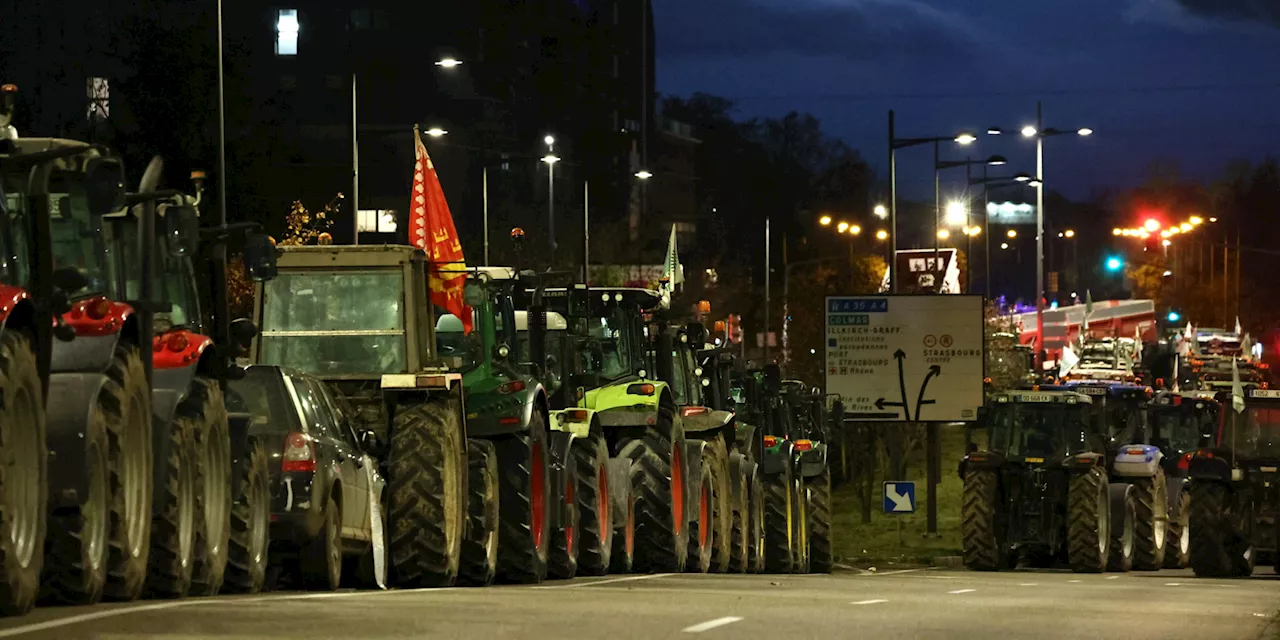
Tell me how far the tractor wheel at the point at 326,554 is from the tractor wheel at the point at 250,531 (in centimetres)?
98

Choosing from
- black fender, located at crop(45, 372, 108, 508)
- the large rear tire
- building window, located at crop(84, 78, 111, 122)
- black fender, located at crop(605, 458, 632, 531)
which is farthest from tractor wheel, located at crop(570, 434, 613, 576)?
building window, located at crop(84, 78, 111, 122)

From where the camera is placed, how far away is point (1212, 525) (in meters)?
32.2

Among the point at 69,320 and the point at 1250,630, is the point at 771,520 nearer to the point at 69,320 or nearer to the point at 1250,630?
the point at 1250,630

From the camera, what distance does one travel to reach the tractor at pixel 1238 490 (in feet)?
105

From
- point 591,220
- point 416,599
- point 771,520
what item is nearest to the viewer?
point 416,599

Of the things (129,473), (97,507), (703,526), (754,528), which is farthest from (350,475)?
(754,528)

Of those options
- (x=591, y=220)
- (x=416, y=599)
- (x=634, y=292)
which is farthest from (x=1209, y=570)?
(x=591, y=220)

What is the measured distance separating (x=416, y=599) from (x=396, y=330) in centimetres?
629

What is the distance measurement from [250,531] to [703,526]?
13.6m

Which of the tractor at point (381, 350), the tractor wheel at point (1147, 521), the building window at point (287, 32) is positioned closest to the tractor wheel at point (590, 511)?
the tractor at point (381, 350)

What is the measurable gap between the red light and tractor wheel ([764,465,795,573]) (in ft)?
59.1

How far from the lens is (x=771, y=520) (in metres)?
35.5

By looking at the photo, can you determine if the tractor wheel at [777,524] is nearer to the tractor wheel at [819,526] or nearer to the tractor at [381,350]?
the tractor wheel at [819,526]

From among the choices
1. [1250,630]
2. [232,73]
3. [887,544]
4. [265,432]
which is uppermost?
[232,73]
